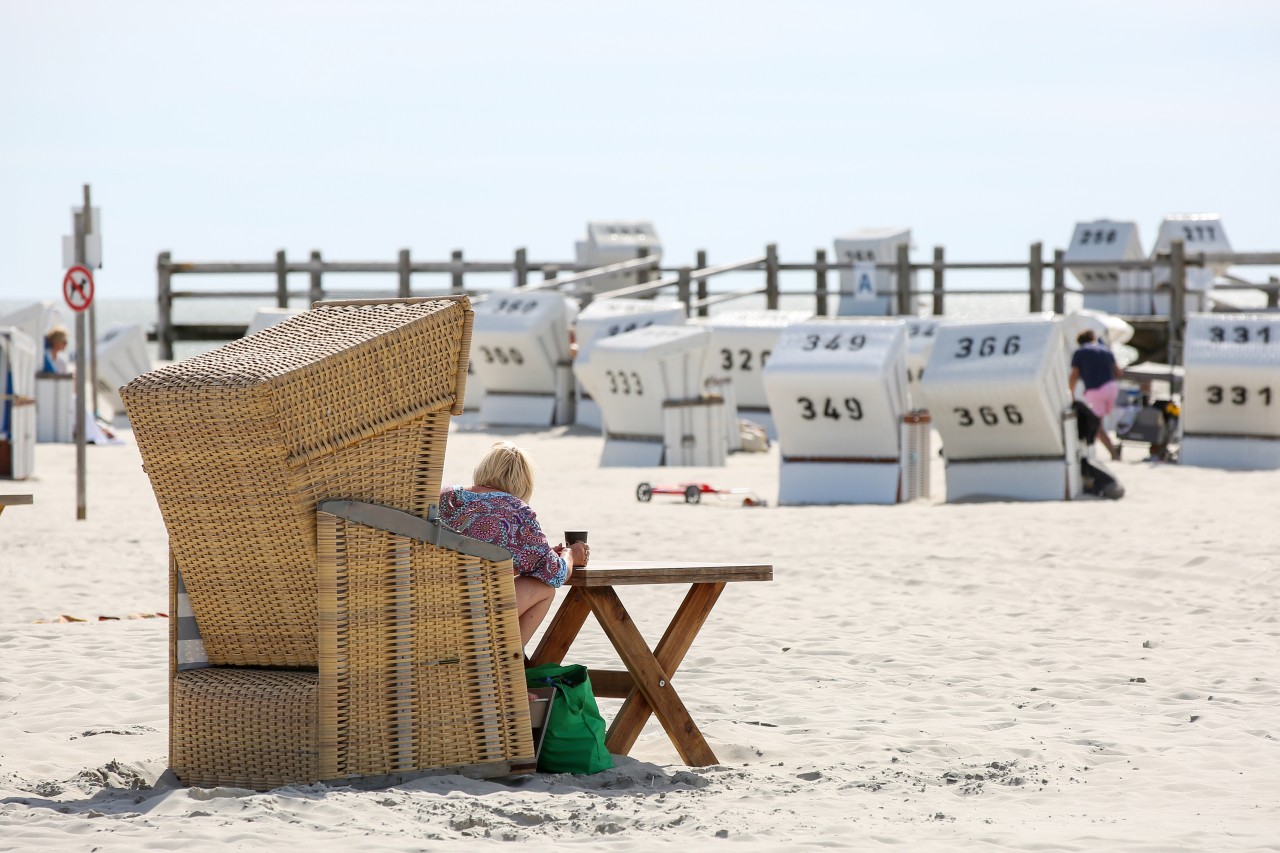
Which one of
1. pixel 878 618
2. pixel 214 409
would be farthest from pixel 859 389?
pixel 214 409

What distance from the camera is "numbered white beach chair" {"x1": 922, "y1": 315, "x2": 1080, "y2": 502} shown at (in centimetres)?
1181

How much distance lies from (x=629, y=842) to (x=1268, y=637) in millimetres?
4044

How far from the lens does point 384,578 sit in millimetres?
4188

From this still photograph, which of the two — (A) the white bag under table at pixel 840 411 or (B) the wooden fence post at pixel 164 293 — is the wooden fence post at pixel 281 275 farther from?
(A) the white bag under table at pixel 840 411

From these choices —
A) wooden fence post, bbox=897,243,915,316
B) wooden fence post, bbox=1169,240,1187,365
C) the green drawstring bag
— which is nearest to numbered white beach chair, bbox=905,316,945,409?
wooden fence post, bbox=1169,240,1187,365

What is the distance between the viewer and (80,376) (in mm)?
12047

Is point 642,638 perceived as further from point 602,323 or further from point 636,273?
point 636,273

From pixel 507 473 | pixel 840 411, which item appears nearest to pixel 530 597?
pixel 507 473

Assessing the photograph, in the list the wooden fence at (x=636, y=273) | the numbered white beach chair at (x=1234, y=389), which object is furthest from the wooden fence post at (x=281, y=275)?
the numbered white beach chair at (x=1234, y=389)

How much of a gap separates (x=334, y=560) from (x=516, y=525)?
2.12 feet

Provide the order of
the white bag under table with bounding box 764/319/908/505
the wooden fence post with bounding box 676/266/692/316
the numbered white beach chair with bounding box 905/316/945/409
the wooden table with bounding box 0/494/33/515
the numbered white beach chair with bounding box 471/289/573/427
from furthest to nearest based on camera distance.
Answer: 1. the wooden fence post with bounding box 676/266/692/316
2. the numbered white beach chair with bounding box 471/289/573/427
3. the numbered white beach chair with bounding box 905/316/945/409
4. the white bag under table with bounding box 764/319/908/505
5. the wooden table with bounding box 0/494/33/515

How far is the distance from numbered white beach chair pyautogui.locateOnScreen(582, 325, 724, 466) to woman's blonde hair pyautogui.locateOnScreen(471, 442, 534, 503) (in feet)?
33.2

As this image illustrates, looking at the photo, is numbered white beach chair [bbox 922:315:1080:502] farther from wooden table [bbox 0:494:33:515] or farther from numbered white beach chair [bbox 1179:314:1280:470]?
wooden table [bbox 0:494:33:515]

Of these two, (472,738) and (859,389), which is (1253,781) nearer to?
(472,738)
